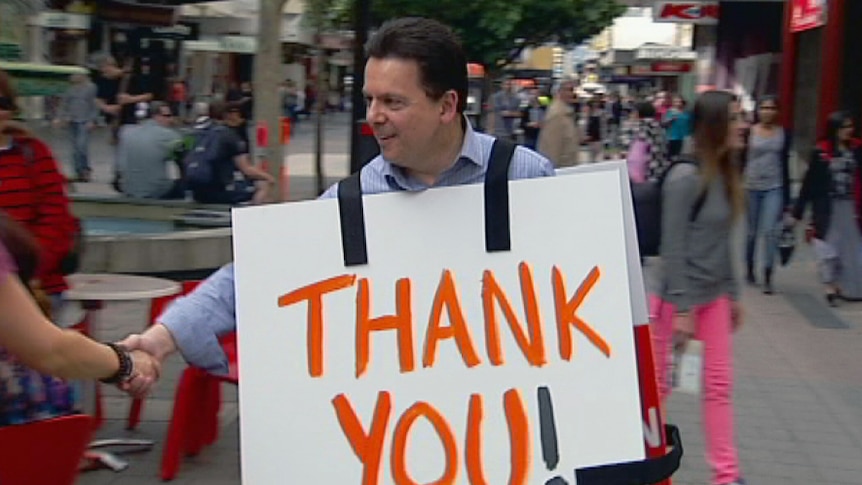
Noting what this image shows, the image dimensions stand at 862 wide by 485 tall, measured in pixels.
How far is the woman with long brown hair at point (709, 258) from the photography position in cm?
528

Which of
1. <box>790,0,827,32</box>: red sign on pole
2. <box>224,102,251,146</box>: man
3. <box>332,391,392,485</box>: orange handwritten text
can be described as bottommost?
<box>224,102,251,146</box>: man

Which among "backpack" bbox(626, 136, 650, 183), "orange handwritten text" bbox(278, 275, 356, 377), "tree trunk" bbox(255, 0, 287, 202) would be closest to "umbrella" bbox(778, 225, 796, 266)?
"backpack" bbox(626, 136, 650, 183)

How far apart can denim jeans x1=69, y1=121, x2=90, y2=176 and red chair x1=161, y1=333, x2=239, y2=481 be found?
12377mm

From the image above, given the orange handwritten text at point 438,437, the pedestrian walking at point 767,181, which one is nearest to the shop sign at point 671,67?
the pedestrian walking at point 767,181

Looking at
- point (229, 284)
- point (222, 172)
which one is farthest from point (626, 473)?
point (222, 172)

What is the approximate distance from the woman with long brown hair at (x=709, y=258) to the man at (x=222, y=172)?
5.44 m

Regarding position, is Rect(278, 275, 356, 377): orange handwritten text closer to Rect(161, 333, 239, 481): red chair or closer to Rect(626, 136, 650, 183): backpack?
Rect(161, 333, 239, 481): red chair

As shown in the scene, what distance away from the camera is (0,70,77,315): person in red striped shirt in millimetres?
4875

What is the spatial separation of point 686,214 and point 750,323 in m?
4.54

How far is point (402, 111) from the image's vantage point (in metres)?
2.33

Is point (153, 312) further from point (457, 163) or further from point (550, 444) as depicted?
point (550, 444)

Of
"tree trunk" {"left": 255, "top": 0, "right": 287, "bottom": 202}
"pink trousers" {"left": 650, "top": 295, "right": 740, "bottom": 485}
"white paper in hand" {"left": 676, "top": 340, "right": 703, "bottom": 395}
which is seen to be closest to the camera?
"white paper in hand" {"left": 676, "top": 340, "right": 703, "bottom": 395}

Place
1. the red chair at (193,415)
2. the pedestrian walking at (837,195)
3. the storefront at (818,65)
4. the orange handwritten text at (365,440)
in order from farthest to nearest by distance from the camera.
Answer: the storefront at (818,65)
the pedestrian walking at (837,195)
the red chair at (193,415)
the orange handwritten text at (365,440)

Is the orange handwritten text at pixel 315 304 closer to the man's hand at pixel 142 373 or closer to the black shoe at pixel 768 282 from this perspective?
the man's hand at pixel 142 373
